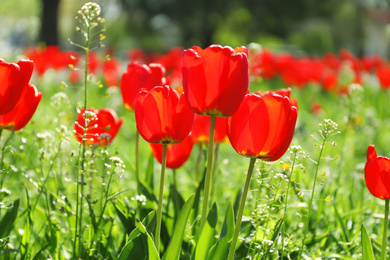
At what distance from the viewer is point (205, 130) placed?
226 centimetres

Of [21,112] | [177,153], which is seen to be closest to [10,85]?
[21,112]

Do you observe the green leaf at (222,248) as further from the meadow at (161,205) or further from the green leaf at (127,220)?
the green leaf at (127,220)

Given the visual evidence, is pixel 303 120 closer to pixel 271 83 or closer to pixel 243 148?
pixel 271 83

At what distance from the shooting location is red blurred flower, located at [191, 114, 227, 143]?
2.14 m

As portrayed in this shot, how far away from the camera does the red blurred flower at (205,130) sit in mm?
2143

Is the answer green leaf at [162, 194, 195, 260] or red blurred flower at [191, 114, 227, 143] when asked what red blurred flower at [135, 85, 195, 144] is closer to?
green leaf at [162, 194, 195, 260]

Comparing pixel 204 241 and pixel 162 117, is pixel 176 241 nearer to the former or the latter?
pixel 204 241

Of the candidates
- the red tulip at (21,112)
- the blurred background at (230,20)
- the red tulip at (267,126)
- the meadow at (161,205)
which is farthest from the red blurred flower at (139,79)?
the blurred background at (230,20)

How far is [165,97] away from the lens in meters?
1.52

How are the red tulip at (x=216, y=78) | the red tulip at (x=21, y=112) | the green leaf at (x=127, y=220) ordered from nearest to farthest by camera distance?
the red tulip at (x=216, y=78) → the red tulip at (x=21, y=112) → the green leaf at (x=127, y=220)

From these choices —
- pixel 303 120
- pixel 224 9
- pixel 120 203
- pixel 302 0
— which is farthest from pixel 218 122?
pixel 302 0

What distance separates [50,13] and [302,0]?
21.2 meters

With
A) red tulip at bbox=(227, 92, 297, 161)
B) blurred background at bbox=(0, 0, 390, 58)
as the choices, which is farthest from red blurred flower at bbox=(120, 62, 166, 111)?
blurred background at bbox=(0, 0, 390, 58)

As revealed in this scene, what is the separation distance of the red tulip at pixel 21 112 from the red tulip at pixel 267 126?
0.73 m
